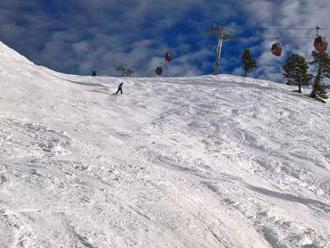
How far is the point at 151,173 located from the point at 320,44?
2742 centimetres

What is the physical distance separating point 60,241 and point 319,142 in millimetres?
19083

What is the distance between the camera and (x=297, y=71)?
164ft

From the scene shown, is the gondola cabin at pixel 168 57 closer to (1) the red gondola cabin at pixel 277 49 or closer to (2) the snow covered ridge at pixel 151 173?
(1) the red gondola cabin at pixel 277 49

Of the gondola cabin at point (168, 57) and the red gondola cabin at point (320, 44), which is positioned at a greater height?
the red gondola cabin at point (320, 44)

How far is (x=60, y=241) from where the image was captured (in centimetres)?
975

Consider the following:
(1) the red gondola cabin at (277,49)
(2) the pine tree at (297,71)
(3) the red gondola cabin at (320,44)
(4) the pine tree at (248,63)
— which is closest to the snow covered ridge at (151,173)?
(3) the red gondola cabin at (320,44)

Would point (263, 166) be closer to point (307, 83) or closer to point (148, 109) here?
point (148, 109)

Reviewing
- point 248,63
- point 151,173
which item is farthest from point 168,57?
point 151,173

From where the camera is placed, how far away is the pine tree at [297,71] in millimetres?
49031

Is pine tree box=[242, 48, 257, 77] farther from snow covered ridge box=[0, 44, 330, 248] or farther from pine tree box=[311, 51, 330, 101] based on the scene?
snow covered ridge box=[0, 44, 330, 248]

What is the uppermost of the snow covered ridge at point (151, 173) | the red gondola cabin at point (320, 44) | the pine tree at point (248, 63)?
the red gondola cabin at point (320, 44)

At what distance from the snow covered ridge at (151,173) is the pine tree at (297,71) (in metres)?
17.9

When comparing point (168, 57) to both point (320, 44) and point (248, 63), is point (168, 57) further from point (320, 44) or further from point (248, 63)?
point (320, 44)

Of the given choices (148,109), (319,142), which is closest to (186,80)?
(148,109)
